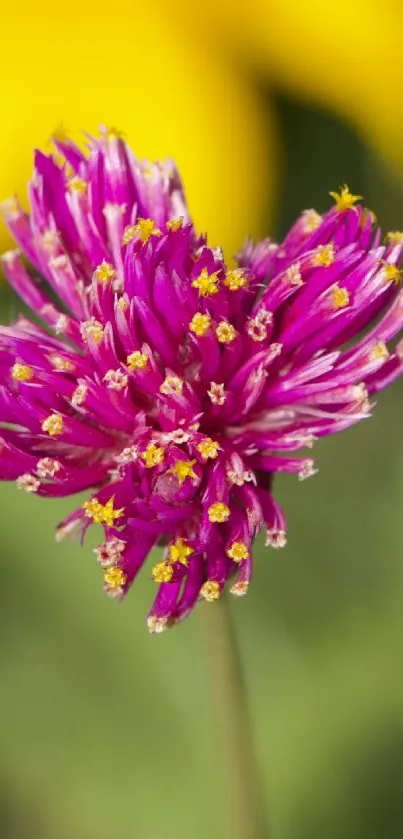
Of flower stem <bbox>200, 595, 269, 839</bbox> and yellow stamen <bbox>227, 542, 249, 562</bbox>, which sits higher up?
yellow stamen <bbox>227, 542, 249, 562</bbox>

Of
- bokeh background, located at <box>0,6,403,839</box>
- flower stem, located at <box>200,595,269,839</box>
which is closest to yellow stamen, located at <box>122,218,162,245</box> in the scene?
flower stem, located at <box>200,595,269,839</box>

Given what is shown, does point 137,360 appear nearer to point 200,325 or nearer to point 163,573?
point 200,325

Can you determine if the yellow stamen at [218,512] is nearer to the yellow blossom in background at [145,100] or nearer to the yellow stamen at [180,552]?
the yellow stamen at [180,552]

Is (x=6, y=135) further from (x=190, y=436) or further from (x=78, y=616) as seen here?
(x=190, y=436)

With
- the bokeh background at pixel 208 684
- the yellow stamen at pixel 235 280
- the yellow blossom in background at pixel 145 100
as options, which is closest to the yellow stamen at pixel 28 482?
the yellow stamen at pixel 235 280

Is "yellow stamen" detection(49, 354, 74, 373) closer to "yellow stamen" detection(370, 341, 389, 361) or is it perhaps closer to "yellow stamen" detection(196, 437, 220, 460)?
"yellow stamen" detection(196, 437, 220, 460)

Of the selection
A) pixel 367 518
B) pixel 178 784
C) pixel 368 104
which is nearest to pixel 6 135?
pixel 368 104

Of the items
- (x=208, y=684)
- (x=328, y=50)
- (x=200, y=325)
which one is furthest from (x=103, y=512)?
(x=328, y=50)
